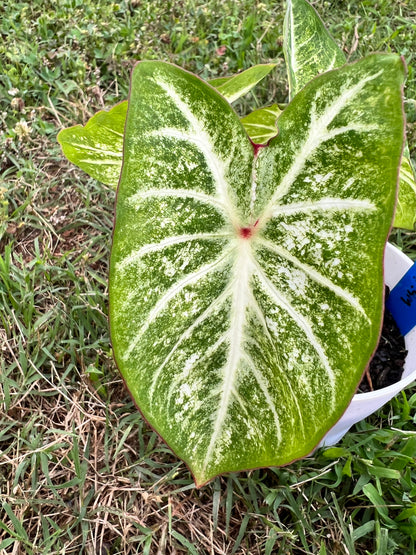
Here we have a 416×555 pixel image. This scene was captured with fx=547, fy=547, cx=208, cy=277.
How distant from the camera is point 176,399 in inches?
29.1

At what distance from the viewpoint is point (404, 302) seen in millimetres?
1011

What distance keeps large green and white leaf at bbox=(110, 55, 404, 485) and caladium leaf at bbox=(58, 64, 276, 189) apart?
0.27m

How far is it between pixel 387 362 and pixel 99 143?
681 mm

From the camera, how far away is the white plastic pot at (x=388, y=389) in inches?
34.5

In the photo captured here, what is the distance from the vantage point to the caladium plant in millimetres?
640

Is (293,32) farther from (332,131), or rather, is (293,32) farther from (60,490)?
(60,490)

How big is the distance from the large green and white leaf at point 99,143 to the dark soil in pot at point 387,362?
608 millimetres

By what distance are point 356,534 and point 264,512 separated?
18cm

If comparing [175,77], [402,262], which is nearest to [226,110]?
[175,77]

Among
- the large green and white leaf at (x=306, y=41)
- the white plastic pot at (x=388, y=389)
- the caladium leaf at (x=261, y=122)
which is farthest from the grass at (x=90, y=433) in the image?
the large green and white leaf at (x=306, y=41)

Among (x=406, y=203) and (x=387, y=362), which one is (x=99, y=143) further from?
(x=387, y=362)

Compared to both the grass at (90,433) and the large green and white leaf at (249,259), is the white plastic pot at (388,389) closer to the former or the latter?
the grass at (90,433)

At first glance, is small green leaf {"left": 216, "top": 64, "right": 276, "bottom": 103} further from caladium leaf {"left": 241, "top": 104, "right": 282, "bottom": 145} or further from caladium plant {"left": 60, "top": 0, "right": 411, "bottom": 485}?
caladium plant {"left": 60, "top": 0, "right": 411, "bottom": 485}

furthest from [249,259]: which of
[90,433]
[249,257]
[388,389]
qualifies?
[90,433]
